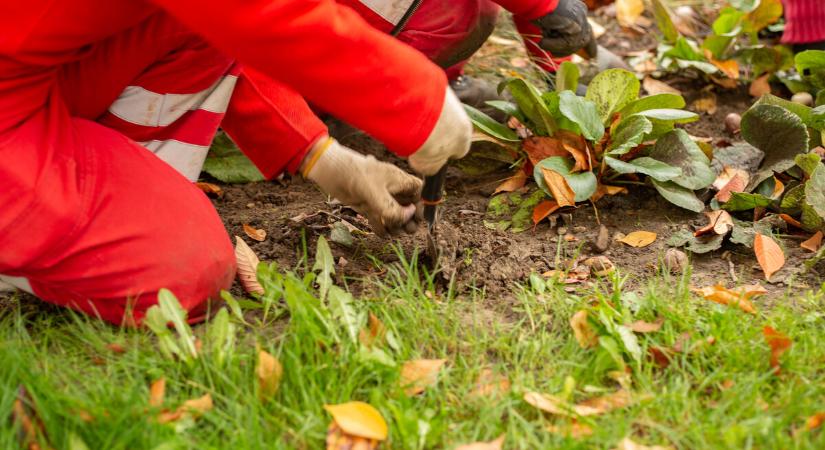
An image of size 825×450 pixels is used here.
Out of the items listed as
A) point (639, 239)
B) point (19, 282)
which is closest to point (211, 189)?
point (19, 282)

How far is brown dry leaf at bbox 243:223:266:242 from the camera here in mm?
2016

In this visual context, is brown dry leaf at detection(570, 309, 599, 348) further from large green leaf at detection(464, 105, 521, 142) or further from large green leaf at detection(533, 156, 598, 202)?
large green leaf at detection(464, 105, 521, 142)

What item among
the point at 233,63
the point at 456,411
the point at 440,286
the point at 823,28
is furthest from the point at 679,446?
the point at 823,28

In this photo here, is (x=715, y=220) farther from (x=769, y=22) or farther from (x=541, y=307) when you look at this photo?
(x=769, y=22)

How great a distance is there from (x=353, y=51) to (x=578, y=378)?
66cm

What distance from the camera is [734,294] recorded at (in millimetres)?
1679

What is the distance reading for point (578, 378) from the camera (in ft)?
4.88

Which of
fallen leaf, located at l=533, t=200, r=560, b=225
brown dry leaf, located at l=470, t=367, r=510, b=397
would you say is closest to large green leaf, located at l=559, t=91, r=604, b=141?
fallen leaf, located at l=533, t=200, r=560, b=225

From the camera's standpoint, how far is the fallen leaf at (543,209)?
205cm

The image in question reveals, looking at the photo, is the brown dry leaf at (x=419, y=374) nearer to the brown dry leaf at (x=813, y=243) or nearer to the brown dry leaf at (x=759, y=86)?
the brown dry leaf at (x=813, y=243)

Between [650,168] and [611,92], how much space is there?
0.22m

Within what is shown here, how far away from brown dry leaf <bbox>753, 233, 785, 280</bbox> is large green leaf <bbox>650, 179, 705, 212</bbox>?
167mm

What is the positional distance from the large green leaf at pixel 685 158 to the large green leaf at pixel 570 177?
198mm

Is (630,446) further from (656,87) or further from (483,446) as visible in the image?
(656,87)
